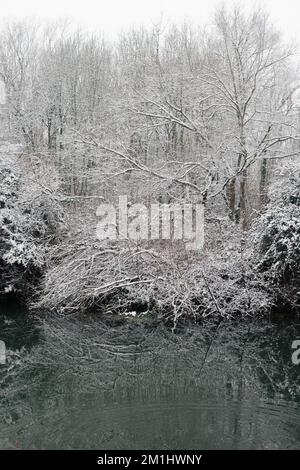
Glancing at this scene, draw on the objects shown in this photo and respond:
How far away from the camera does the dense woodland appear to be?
13617 mm

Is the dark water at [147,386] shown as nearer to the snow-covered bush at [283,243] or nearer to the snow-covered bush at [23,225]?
the snow-covered bush at [283,243]

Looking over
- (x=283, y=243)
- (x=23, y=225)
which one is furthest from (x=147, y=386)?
(x=23, y=225)

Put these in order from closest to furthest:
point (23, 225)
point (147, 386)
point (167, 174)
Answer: point (147, 386)
point (23, 225)
point (167, 174)

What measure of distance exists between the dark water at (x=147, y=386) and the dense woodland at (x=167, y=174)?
1.20 metres

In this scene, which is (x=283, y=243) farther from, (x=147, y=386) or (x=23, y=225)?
(x=23, y=225)

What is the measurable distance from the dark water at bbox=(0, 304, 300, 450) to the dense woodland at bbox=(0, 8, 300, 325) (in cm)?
120

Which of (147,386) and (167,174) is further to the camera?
(167,174)

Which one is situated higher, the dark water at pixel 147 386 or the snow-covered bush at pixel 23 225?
the snow-covered bush at pixel 23 225

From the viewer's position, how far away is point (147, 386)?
29.5 feet

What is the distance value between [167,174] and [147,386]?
977 cm

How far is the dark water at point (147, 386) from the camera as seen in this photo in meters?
6.99

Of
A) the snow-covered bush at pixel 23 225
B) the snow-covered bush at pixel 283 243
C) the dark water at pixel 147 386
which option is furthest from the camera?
the snow-covered bush at pixel 23 225

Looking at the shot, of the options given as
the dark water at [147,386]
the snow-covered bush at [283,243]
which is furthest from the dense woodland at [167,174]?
the dark water at [147,386]
